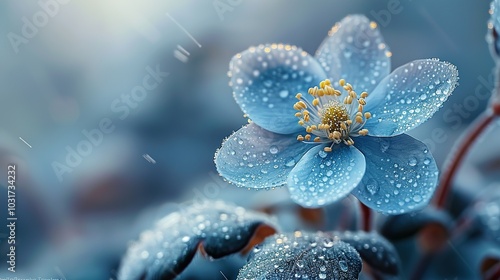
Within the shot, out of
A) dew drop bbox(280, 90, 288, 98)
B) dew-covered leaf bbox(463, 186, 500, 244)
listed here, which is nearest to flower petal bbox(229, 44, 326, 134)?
dew drop bbox(280, 90, 288, 98)

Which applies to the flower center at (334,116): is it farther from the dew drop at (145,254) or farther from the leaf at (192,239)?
the dew drop at (145,254)

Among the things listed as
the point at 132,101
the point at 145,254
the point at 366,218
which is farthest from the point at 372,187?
the point at 132,101

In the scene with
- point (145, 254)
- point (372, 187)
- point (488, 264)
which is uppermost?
point (372, 187)

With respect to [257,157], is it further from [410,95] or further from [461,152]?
[461,152]

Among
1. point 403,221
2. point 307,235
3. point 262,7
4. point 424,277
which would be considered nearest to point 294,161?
point 307,235

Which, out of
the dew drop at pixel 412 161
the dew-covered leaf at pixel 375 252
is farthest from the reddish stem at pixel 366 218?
the dew drop at pixel 412 161

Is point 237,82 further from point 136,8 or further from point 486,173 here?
point 136,8
